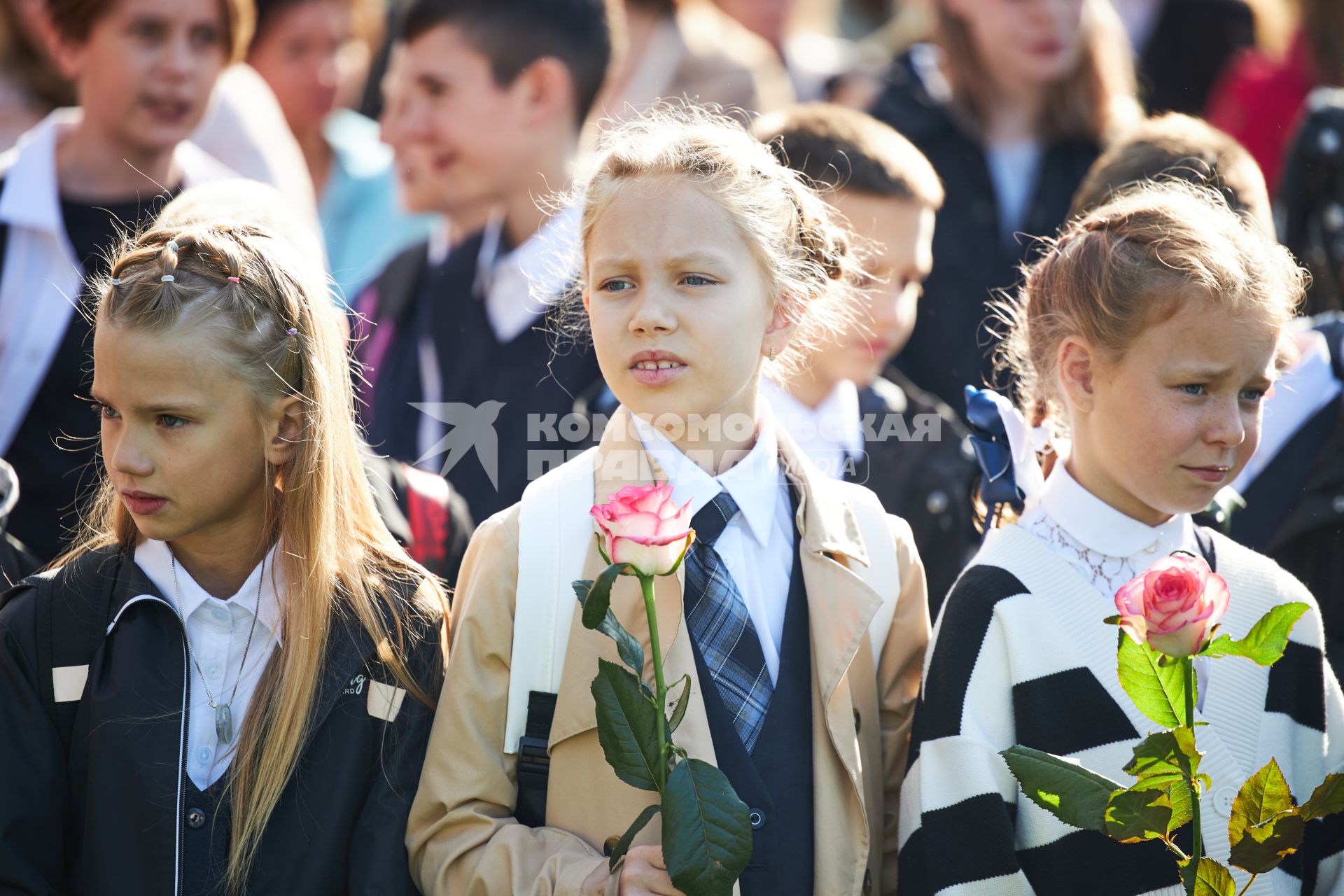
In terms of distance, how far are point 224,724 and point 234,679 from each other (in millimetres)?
78

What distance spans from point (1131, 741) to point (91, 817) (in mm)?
1557

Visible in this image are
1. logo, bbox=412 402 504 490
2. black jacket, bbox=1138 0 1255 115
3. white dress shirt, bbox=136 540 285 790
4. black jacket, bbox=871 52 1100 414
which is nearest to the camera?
white dress shirt, bbox=136 540 285 790

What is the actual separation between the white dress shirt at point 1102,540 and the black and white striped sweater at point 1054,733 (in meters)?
0.03

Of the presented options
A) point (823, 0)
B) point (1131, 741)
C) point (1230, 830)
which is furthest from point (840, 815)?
point (823, 0)

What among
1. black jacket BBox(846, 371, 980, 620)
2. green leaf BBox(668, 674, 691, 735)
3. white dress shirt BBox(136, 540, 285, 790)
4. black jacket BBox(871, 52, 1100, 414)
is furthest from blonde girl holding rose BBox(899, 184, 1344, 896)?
black jacket BBox(871, 52, 1100, 414)

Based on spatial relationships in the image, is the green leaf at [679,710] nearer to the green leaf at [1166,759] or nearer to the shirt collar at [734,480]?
the shirt collar at [734,480]

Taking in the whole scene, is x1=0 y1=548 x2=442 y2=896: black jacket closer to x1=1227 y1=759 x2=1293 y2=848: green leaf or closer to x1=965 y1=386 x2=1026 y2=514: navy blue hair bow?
x1=965 y1=386 x2=1026 y2=514: navy blue hair bow

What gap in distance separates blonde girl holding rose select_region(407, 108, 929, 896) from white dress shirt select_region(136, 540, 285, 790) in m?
0.31

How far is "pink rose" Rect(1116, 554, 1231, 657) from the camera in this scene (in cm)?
152

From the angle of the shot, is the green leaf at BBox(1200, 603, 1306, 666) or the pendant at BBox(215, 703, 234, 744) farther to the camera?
the pendant at BBox(215, 703, 234, 744)

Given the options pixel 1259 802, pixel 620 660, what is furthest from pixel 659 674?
pixel 1259 802

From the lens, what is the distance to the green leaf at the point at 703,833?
1669mm

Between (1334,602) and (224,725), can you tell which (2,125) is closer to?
(224,725)

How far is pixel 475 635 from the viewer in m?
2.08
